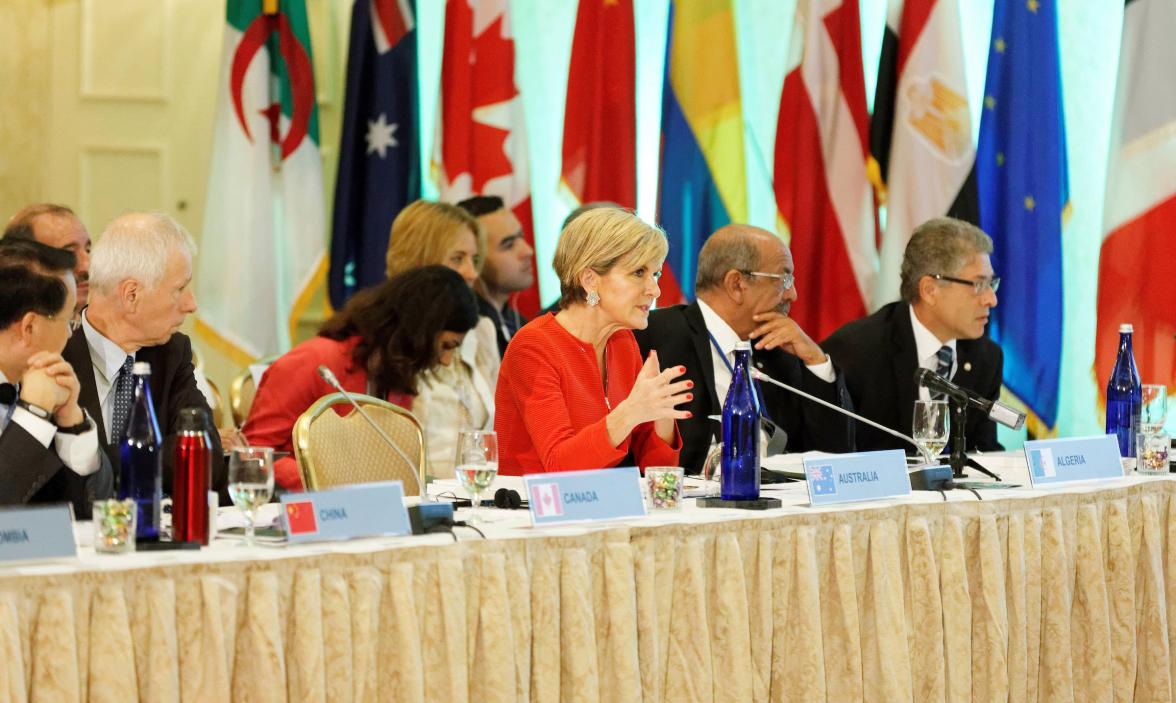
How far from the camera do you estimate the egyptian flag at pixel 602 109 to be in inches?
223

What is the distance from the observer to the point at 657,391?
2.89m

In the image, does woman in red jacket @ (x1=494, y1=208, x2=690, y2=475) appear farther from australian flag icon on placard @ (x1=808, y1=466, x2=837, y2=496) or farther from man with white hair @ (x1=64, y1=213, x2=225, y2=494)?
man with white hair @ (x1=64, y1=213, x2=225, y2=494)

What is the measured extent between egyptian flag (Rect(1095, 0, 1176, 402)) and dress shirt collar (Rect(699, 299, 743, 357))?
5.41 ft

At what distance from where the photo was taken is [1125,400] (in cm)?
360

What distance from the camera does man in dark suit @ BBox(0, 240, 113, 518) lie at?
242 cm

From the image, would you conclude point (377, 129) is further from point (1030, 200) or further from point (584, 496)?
point (584, 496)

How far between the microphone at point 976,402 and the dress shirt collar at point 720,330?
96 cm

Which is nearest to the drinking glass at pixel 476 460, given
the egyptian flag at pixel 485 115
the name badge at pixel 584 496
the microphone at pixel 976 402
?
the name badge at pixel 584 496

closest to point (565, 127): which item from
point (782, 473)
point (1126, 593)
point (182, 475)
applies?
point (782, 473)

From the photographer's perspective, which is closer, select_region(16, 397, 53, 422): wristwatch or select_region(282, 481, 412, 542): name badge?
select_region(282, 481, 412, 542): name badge

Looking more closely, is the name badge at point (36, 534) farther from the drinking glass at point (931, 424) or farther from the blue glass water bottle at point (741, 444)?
the drinking glass at point (931, 424)

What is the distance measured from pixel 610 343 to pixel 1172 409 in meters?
2.49

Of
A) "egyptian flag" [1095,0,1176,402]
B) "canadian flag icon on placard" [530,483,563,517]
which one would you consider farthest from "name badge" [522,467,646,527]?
"egyptian flag" [1095,0,1176,402]

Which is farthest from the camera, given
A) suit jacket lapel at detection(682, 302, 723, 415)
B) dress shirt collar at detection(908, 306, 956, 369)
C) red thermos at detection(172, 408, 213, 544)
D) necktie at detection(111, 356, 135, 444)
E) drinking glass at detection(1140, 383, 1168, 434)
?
dress shirt collar at detection(908, 306, 956, 369)
